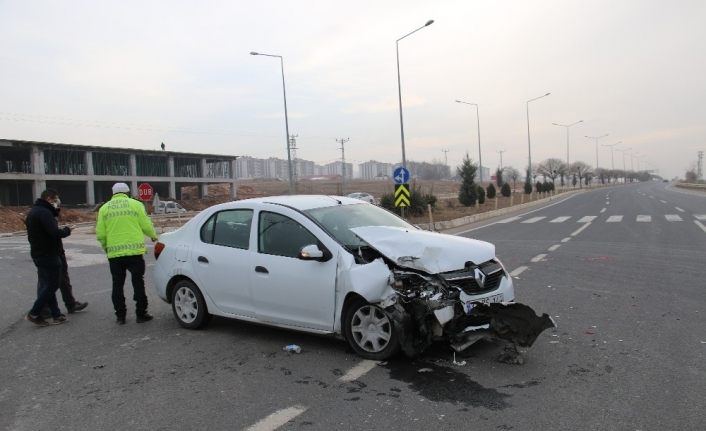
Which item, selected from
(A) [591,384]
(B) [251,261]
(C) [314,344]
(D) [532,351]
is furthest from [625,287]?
(B) [251,261]

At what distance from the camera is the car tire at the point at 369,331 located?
4.92m

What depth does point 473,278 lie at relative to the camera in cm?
512

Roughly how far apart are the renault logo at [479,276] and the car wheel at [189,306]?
122 inches

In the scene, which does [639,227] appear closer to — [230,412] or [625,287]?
[625,287]

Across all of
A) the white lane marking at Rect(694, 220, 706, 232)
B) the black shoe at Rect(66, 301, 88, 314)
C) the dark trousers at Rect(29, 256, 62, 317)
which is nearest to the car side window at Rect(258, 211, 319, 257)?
the dark trousers at Rect(29, 256, 62, 317)

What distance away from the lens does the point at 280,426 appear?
3740 millimetres

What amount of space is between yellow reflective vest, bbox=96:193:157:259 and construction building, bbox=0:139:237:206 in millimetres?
59112

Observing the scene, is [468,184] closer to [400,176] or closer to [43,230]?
[400,176]

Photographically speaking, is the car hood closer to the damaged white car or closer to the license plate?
the damaged white car

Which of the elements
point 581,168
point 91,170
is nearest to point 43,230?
point 91,170

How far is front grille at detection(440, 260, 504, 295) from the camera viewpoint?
5.01 meters

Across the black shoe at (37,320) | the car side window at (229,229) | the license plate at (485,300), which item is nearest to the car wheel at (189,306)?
the car side window at (229,229)

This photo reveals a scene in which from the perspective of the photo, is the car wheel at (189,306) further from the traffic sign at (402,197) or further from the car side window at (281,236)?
the traffic sign at (402,197)

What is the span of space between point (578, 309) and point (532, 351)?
6.80ft
